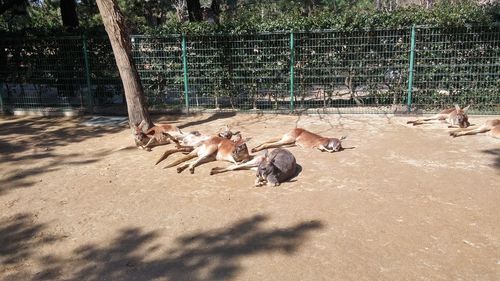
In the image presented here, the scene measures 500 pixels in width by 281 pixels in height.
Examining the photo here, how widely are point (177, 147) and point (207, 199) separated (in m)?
2.15

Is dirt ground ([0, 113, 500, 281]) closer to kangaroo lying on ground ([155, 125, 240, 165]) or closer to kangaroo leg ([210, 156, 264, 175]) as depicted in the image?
kangaroo leg ([210, 156, 264, 175])

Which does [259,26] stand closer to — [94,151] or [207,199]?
[94,151]

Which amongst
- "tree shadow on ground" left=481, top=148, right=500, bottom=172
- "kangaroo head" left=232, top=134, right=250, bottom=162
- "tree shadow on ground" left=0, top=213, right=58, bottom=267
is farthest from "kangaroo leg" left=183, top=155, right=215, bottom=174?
"tree shadow on ground" left=481, top=148, right=500, bottom=172

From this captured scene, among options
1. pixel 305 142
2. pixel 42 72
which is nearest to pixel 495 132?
pixel 305 142

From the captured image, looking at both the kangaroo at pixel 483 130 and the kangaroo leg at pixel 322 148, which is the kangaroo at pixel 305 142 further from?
the kangaroo at pixel 483 130

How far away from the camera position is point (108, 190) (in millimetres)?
5781

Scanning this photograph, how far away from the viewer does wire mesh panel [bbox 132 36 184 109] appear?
34.8ft

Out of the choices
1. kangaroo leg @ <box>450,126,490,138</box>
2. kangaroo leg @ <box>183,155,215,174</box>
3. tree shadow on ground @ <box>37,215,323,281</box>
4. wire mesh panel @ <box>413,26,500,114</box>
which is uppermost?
wire mesh panel @ <box>413,26,500,114</box>

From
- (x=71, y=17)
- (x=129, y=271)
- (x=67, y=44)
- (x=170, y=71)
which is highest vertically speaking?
(x=71, y=17)

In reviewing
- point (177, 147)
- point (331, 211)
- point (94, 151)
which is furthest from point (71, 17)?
point (331, 211)

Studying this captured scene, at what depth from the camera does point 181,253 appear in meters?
4.12

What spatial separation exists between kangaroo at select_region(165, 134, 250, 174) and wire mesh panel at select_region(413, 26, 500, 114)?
5.44 m

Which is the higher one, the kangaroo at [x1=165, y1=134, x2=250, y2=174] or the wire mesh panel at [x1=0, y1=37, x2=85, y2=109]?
the wire mesh panel at [x1=0, y1=37, x2=85, y2=109]

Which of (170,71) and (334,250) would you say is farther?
(170,71)
